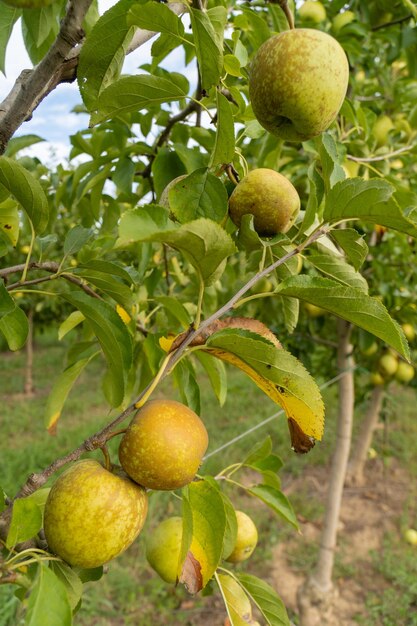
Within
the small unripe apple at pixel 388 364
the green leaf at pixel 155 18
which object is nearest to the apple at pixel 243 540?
the green leaf at pixel 155 18

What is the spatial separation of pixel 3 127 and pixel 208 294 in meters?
0.91

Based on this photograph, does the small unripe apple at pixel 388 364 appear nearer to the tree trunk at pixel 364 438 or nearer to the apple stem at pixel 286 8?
the tree trunk at pixel 364 438

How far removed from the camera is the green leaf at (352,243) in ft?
2.45

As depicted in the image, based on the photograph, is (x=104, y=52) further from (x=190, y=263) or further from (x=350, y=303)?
(x=350, y=303)

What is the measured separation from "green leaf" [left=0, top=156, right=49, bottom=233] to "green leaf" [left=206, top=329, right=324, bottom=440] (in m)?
0.39

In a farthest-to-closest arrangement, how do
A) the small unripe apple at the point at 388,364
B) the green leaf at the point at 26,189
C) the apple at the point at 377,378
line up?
the apple at the point at 377,378
the small unripe apple at the point at 388,364
the green leaf at the point at 26,189

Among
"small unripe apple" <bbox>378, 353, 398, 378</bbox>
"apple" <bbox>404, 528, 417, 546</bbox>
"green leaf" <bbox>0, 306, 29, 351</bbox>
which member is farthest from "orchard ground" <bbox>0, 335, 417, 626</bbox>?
"green leaf" <bbox>0, 306, 29, 351</bbox>

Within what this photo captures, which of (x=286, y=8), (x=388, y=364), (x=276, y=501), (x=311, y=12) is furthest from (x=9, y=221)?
(x=388, y=364)

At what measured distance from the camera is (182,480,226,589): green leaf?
708 millimetres

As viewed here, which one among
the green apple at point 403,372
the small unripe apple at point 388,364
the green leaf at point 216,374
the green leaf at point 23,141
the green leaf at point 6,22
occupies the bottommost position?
the green apple at point 403,372

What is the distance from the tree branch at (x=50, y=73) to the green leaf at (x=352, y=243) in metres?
0.43

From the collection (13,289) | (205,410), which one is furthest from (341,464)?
(205,410)

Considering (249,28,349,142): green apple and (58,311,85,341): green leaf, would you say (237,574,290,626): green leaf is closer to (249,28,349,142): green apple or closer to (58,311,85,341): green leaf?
(58,311,85,341): green leaf

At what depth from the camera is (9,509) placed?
663mm
